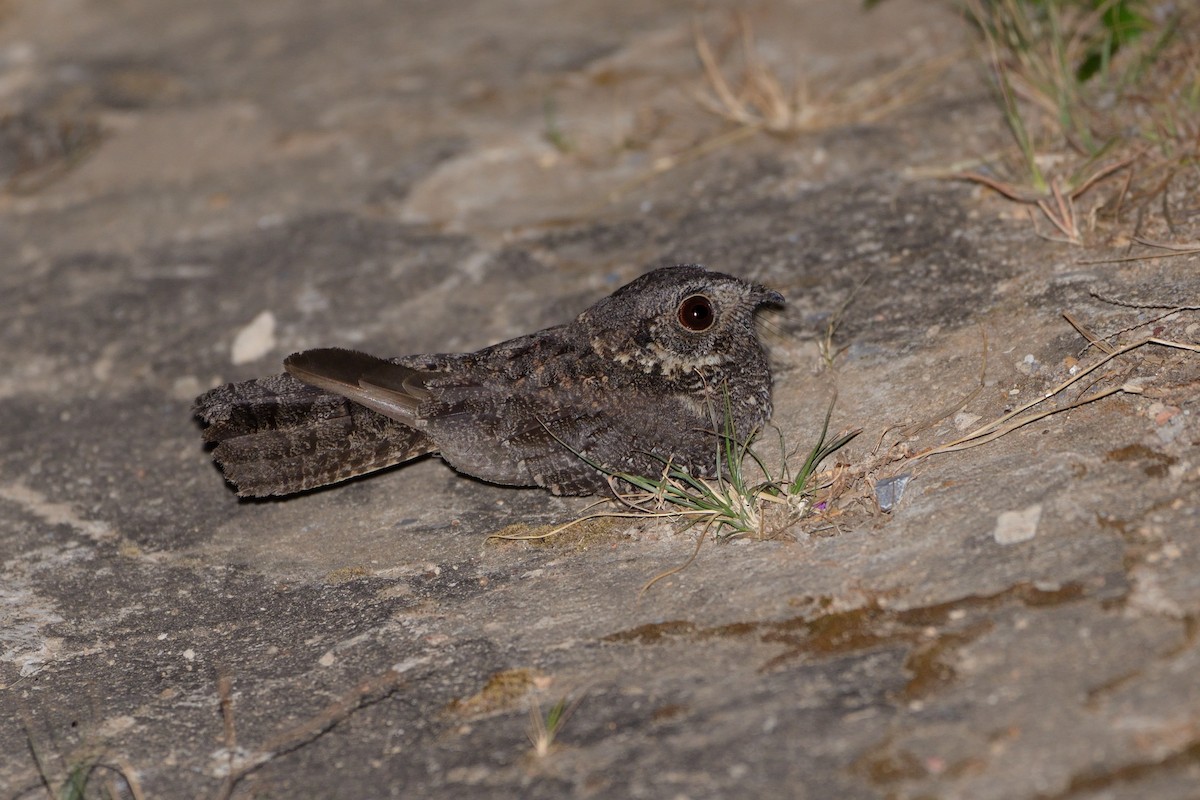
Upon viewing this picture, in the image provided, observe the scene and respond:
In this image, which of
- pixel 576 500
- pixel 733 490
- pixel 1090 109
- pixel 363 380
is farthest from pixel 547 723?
pixel 1090 109

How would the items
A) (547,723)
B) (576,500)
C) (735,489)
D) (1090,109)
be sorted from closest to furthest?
1. (547,723)
2. (735,489)
3. (576,500)
4. (1090,109)

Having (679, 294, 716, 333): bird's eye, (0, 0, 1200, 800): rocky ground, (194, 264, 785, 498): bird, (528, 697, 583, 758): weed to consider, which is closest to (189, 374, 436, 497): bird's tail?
(194, 264, 785, 498): bird

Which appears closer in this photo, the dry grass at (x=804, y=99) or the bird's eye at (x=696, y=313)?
the bird's eye at (x=696, y=313)

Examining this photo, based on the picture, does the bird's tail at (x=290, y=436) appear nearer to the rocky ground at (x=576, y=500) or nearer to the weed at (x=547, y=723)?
the rocky ground at (x=576, y=500)

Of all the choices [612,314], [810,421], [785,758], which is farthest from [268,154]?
[785,758]

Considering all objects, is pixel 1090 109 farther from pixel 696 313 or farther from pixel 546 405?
pixel 546 405

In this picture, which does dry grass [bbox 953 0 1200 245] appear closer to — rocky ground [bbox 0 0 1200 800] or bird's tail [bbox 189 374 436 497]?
rocky ground [bbox 0 0 1200 800]

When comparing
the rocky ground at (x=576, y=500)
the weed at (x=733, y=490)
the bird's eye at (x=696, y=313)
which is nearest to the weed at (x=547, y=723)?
the rocky ground at (x=576, y=500)
